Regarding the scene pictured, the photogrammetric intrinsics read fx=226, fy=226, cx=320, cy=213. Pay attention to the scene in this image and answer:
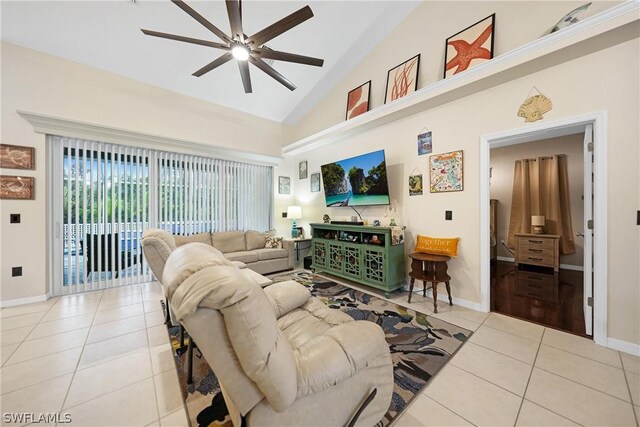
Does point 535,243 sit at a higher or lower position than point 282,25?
lower

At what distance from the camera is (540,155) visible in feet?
15.1

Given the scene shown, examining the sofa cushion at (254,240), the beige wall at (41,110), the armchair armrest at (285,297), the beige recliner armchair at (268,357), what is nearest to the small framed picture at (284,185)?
the sofa cushion at (254,240)

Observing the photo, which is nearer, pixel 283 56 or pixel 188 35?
pixel 283 56

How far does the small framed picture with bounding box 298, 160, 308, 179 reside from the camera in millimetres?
5410

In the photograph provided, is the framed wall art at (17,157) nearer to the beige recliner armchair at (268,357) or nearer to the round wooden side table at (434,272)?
the beige recliner armchair at (268,357)

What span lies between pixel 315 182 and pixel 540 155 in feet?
15.3

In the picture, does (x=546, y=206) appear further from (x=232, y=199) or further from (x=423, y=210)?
(x=232, y=199)

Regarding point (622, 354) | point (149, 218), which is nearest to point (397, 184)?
point (622, 354)

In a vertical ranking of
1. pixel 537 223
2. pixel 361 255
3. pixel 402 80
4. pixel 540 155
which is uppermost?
pixel 402 80

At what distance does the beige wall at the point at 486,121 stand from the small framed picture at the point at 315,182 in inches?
25.0

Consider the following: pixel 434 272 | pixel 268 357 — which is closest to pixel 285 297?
pixel 268 357

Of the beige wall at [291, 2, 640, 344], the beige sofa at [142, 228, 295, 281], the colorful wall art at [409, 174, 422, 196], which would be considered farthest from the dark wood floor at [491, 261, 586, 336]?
the beige sofa at [142, 228, 295, 281]

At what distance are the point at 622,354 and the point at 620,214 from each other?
3.88ft

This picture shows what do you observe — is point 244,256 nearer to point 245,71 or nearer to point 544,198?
point 245,71
